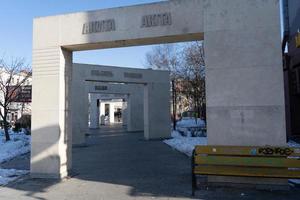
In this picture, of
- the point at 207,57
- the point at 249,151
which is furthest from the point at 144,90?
the point at 249,151

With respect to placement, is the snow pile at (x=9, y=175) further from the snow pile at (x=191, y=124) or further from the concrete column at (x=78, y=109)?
the snow pile at (x=191, y=124)

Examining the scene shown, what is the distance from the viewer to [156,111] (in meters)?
22.9

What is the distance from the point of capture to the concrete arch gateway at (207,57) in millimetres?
7633

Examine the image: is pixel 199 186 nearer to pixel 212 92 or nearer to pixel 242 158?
pixel 242 158

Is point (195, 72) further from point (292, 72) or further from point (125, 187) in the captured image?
point (125, 187)

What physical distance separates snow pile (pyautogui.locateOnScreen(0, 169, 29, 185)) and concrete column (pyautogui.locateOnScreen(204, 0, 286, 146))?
524cm

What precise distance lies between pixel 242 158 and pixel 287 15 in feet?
42.4

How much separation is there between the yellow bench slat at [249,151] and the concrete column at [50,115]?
149 inches

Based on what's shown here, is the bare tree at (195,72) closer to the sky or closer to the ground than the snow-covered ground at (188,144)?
closer to the sky

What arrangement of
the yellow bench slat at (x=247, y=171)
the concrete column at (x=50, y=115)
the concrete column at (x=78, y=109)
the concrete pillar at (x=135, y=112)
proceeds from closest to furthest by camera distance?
the yellow bench slat at (x=247, y=171) → the concrete column at (x=50, y=115) → the concrete column at (x=78, y=109) → the concrete pillar at (x=135, y=112)

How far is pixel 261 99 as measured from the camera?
7617mm

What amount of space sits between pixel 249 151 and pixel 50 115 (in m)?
5.18

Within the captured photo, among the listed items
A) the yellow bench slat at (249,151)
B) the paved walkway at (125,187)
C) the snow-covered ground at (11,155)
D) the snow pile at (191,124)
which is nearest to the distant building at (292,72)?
the paved walkway at (125,187)

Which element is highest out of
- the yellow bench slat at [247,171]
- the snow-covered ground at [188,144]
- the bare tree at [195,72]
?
the bare tree at [195,72]
